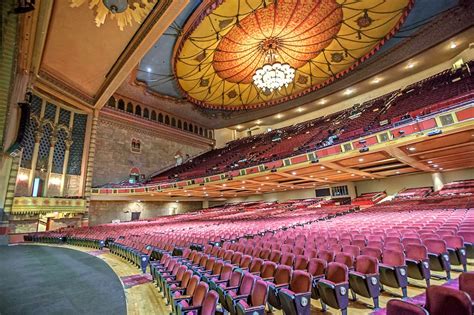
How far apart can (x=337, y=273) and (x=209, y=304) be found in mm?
1325

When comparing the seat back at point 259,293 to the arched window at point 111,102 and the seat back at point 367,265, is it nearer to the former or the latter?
the seat back at point 367,265

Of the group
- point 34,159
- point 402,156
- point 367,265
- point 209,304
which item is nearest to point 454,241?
point 367,265

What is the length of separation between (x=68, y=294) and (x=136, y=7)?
27.6 ft

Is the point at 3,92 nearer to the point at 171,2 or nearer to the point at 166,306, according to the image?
the point at 166,306

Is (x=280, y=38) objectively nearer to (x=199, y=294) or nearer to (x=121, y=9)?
(x=121, y=9)

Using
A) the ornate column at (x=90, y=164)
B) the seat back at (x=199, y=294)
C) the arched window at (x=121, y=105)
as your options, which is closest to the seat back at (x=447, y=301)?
the seat back at (x=199, y=294)

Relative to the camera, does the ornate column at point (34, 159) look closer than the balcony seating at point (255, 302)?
No

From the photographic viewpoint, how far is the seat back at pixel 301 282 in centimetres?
219

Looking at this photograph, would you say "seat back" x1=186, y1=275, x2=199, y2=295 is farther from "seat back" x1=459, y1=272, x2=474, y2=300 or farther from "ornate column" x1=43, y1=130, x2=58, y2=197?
"ornate column" x1=43, y1=130, x2=58, y2=197

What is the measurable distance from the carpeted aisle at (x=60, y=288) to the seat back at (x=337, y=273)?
2.34 meters

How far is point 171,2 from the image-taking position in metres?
7.26

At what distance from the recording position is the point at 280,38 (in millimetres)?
11562

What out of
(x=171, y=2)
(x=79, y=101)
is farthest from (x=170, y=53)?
(x=79, y=101)

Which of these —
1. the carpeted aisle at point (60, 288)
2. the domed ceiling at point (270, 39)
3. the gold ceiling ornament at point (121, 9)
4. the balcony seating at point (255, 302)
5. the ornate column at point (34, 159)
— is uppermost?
the domed ceiling at point (270, 39)
